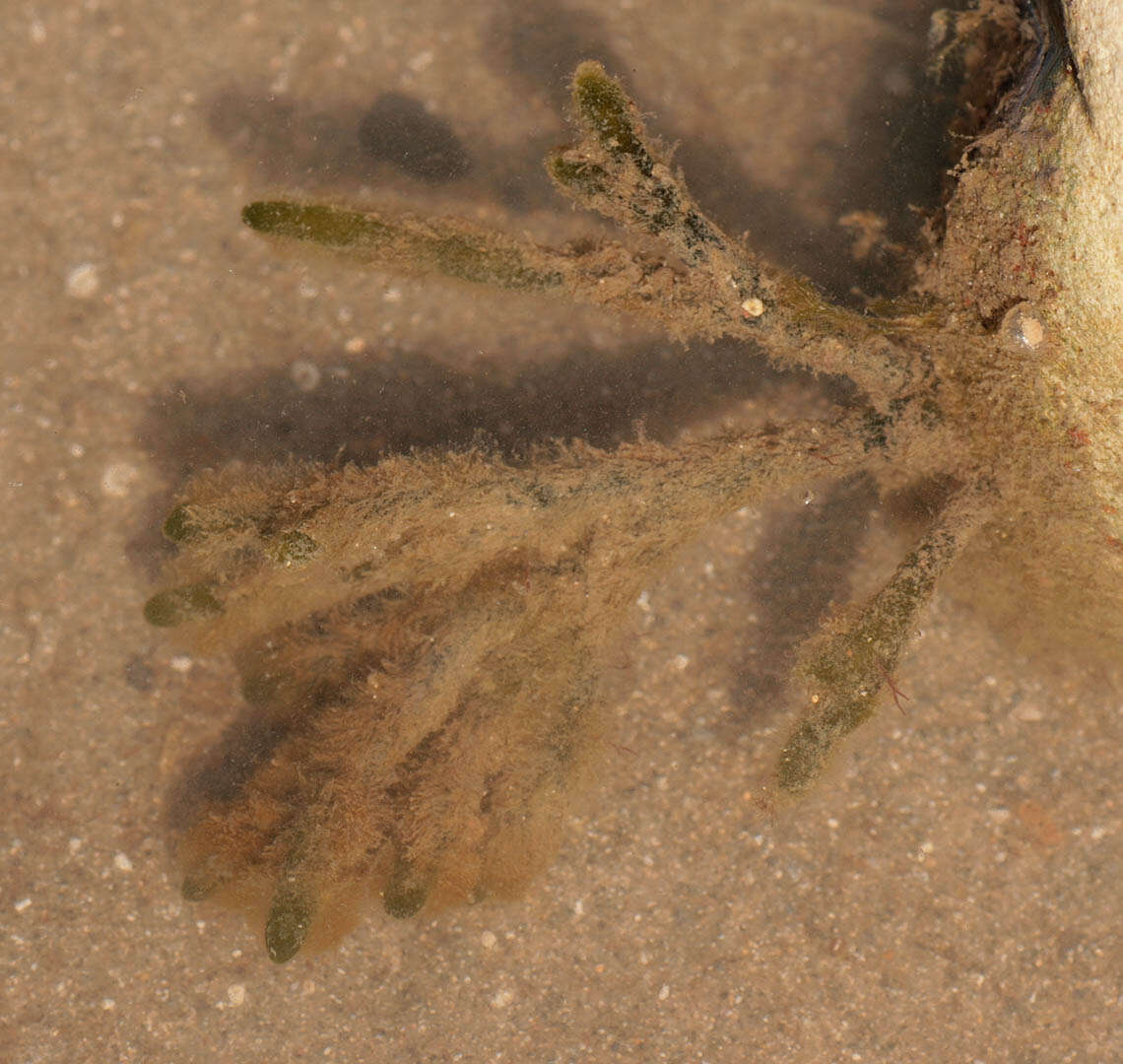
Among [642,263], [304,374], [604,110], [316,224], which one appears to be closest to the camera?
[604,110]

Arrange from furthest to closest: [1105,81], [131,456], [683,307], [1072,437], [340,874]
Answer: [131,456]
[340,874]
[683,307]
[1072,437]
[1105,81]

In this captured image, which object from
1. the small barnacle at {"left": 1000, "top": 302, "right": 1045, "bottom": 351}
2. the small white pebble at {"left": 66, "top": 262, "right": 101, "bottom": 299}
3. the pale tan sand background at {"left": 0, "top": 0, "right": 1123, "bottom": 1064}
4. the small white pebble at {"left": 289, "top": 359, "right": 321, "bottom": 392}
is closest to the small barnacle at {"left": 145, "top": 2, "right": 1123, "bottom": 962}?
the small barnacle at {"left": 1000, "top": 302, "right": 1045, "bottom": 351}

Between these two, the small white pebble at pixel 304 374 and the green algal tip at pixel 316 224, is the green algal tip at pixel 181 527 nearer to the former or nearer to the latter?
the small white pebble at pixel 304 374

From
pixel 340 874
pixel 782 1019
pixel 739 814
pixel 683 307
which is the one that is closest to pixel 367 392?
pixel 683 307

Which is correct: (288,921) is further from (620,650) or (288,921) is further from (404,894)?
(620,650)

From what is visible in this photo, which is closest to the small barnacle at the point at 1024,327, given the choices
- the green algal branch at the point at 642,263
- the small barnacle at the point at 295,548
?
the green algal branch at the point at 642,263

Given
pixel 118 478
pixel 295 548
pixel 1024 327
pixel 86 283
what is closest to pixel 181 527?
pixel 295 548

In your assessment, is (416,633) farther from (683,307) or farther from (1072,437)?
(1072,437)
